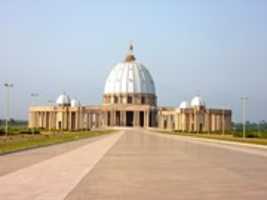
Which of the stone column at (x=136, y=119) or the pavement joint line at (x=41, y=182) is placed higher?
the stone column at (x=136, y=119)

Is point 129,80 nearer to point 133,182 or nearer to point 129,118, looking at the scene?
point 129,118

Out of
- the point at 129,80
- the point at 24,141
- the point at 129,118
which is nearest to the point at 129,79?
the point at 129,80

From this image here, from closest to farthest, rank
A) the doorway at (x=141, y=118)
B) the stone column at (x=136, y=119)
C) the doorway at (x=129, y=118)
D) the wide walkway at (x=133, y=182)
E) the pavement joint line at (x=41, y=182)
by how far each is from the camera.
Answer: the pavement joint line at (x=41, y=182), the wide walkway at (x=133, y=182), the stone column at (x=136, y=119), the doorway at (x=141, y=118), the doorway at (x=129, y=118)

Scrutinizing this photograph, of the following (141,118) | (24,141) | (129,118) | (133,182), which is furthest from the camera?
(129,118)

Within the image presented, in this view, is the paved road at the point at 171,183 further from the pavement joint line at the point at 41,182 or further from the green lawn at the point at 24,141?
the green lawn at the point at 24,141

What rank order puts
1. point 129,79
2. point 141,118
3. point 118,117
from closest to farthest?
point 141,118, point 118,117, point 129,79

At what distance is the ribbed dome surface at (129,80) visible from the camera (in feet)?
438

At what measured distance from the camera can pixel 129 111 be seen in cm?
12494

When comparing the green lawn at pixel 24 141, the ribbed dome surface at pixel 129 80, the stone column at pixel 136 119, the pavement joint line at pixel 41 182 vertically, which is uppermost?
the ribbed dome surface at pixel 129 80

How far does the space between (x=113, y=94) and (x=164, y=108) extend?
40.8 ft

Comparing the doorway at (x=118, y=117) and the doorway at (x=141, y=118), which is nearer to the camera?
the doorway at (x=141, y=118)

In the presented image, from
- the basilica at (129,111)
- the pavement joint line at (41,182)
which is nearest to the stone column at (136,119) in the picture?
the basilica at (129,111)

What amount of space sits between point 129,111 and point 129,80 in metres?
11.6

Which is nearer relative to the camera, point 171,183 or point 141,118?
point 171,183
